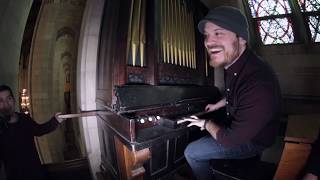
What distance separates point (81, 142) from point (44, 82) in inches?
39.6

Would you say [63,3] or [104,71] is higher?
[63,3]

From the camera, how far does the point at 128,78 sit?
7.61 ft

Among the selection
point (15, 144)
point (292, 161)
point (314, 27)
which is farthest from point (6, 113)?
point (314, 27)

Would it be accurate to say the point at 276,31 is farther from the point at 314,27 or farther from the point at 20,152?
the point at 20,152

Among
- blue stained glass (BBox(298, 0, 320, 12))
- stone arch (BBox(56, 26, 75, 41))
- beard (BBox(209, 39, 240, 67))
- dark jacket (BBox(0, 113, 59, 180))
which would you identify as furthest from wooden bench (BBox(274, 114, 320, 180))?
blue stained glass (BBox(298, 0, 320, 12))

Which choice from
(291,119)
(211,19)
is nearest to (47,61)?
(211,19)

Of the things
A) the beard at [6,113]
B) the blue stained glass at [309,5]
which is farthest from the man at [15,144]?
the blue stained glass at [309,5]

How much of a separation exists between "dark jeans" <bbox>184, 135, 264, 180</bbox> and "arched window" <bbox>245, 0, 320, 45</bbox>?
147 inches

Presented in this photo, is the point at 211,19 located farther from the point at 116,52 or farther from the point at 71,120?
the point at 71,120

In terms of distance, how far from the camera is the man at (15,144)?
241 centimetres

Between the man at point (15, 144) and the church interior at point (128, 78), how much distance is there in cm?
62

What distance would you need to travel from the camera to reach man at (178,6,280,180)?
5.12 ft

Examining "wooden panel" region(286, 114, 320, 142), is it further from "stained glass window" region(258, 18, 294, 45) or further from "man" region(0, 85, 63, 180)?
"stained glass window" region(258, 18, 294, 45)

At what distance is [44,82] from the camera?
12.1ft
